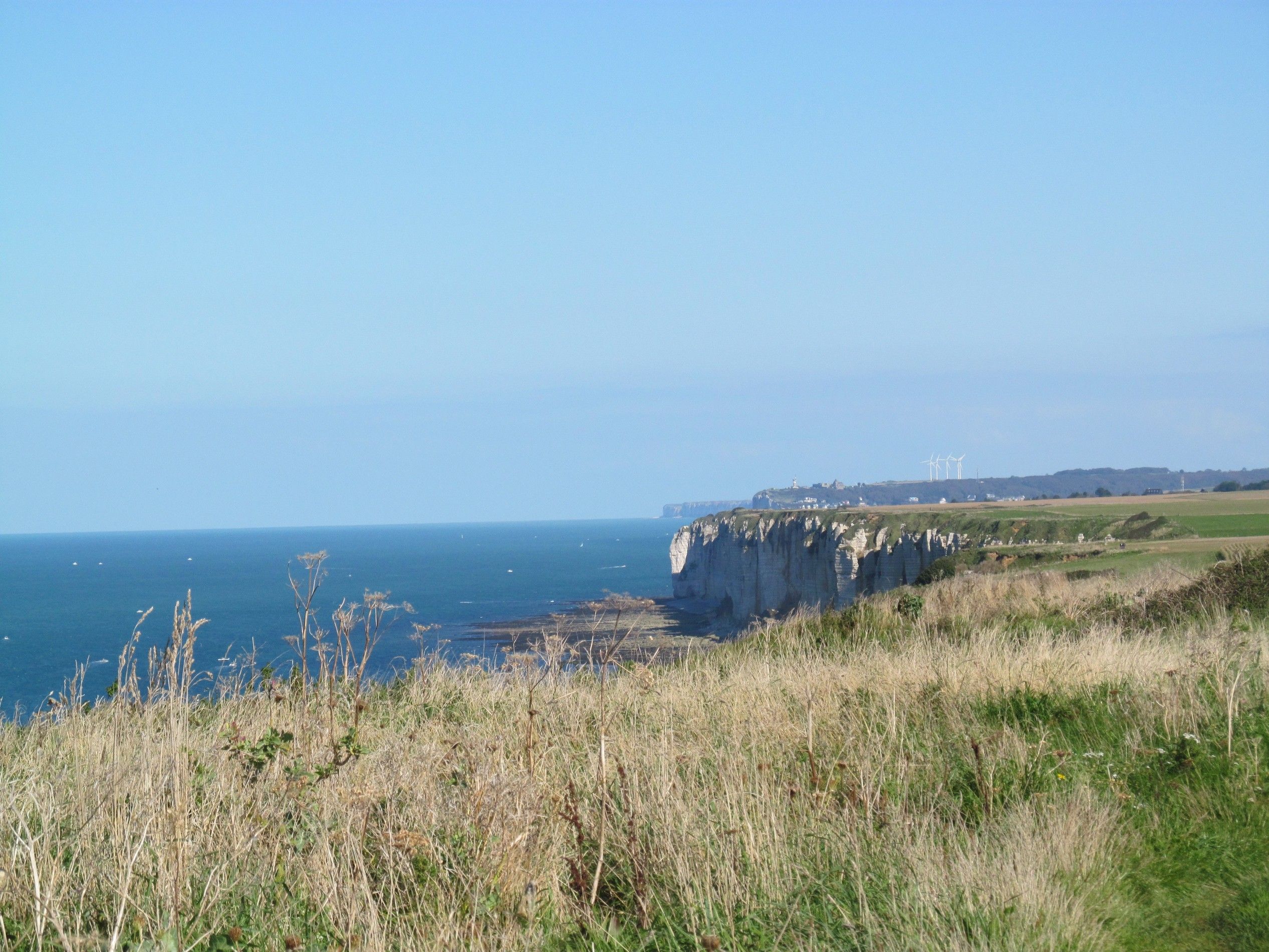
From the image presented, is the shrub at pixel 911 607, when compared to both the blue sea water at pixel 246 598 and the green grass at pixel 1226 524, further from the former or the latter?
the green grass at pixel 1226 524

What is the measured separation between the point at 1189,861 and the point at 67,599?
376 ft

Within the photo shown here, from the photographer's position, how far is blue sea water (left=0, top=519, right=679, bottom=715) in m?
49.1

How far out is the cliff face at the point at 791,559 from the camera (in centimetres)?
5403

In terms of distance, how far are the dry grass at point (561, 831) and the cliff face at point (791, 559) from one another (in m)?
31.1

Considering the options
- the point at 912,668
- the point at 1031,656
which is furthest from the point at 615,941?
the point at 1031,656

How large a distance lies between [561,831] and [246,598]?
333 ft

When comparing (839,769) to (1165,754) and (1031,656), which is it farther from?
(1031,656)

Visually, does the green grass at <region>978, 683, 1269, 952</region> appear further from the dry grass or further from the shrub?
the shrub

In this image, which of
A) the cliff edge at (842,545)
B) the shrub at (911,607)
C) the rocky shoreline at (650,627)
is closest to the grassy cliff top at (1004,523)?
the cliff edge at (842,545)

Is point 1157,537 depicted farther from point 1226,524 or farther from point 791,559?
point 791,559

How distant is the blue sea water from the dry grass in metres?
1.88

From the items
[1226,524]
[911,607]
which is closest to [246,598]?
[1226,524]

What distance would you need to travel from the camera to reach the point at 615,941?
13.1 feet

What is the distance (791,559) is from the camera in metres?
69.9
